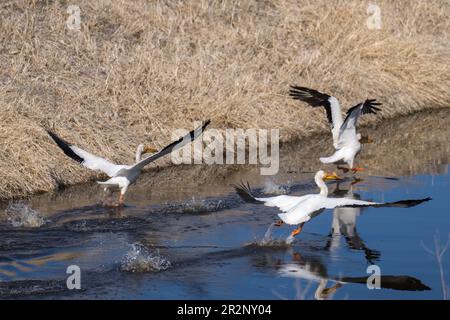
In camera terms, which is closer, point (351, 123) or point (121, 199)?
point (121, 199)

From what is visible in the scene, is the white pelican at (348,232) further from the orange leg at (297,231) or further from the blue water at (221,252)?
the orange leg at (297,231)

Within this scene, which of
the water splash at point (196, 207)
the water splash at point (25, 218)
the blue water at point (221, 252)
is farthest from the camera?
the water splash at point (196, 207)

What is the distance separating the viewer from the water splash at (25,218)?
1041 cm

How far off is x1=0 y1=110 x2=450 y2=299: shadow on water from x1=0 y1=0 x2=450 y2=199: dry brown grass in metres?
0.94

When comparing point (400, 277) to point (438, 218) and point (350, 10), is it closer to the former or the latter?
point (438, 218)

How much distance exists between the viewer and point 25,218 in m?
10.5

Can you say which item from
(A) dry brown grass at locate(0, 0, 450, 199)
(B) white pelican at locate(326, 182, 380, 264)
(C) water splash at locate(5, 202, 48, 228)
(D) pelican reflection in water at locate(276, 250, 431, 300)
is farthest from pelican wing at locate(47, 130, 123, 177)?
(D) pelican reflection in water at locate(276, 250, 431, 300)

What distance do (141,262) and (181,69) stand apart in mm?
7265

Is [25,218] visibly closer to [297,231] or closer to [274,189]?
[297,231]

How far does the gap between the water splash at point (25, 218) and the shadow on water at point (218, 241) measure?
2 cm

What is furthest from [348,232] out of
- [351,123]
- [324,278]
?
[351,123]

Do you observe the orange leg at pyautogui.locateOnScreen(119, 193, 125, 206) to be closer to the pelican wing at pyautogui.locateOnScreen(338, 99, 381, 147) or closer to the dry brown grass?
the dry brown grass

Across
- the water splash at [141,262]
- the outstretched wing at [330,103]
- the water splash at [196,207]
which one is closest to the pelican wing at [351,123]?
the outstretched wing at [330,103]
